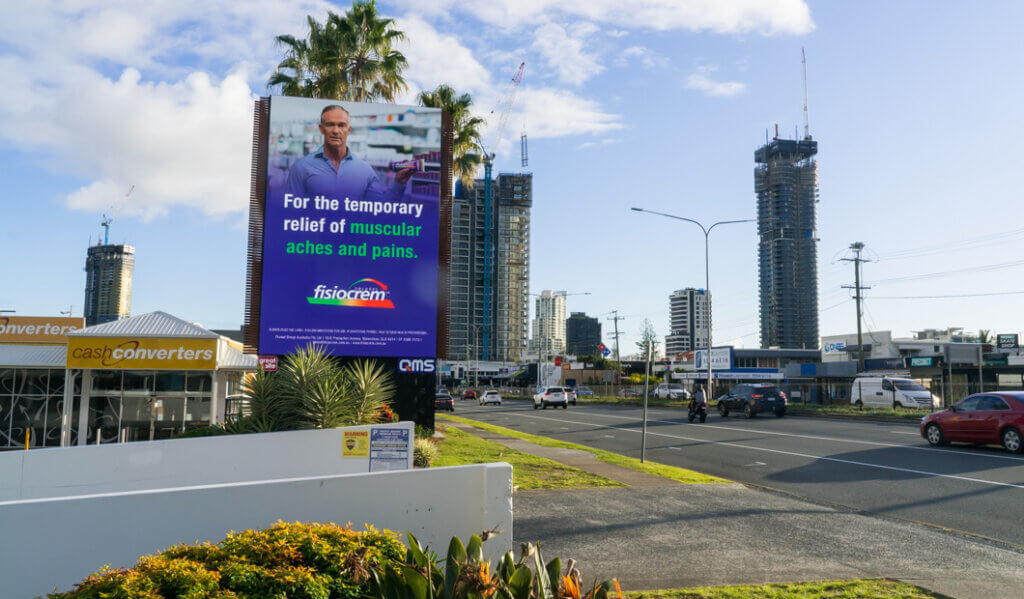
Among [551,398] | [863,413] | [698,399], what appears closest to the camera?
[698,399]

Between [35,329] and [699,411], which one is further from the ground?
[35,329]

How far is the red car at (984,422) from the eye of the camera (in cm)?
1747

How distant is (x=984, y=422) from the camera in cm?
1816

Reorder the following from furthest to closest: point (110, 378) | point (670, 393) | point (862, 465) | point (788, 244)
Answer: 1. point (788, 244)
2. point (670, 393)
3. point (110, 378)
4. point (862, 465)

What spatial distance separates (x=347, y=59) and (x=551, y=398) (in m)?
31.5

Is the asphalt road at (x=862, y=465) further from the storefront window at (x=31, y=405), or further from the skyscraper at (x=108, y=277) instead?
the skyscraper at (x=108, y=277)

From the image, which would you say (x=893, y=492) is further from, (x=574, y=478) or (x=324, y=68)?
(x=324, y=68)

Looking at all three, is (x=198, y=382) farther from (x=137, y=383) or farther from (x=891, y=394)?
(x=891, y=394)

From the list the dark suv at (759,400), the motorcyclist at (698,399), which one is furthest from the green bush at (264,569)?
the dark suv at (759,400)

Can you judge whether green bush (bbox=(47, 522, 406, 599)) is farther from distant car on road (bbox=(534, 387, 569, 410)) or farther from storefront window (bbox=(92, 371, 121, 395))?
distant car on road (bbox=(534, 387, 569, 410))

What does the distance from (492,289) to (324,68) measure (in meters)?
151

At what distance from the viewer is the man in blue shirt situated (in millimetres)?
16938

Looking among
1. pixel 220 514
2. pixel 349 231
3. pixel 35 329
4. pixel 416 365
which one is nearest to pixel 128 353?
pixel 35 329

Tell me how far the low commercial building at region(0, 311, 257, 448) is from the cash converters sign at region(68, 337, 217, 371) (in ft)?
0.09
